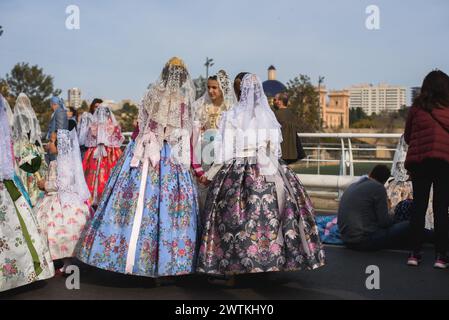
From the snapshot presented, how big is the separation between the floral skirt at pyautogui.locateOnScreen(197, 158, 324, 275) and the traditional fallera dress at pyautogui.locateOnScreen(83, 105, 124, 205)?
16.6 ft

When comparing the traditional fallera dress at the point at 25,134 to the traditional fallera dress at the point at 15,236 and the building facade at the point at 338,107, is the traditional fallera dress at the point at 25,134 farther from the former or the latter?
the building facade at the point at 338,107

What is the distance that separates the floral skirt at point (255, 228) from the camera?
19.4 feet

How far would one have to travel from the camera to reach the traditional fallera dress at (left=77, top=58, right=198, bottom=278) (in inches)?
238

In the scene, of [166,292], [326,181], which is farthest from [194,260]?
[326,181]

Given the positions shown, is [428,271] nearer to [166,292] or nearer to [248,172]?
[248,172]

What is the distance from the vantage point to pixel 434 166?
6793 millimetres

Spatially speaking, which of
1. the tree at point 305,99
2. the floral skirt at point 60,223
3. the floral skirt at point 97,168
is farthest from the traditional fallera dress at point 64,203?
the tree at point 305,99

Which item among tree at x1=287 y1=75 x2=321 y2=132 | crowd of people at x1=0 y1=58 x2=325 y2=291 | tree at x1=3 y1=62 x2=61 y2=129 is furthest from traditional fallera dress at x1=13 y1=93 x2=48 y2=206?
tree at x1=287 y1=75 x2=321 y2=132

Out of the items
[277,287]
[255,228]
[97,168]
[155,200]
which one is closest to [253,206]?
[255,228]

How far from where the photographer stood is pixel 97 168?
1107cm

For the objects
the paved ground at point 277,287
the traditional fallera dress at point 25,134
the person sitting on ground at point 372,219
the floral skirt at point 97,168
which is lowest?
the paved ground at point 277,287

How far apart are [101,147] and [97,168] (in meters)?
0.33

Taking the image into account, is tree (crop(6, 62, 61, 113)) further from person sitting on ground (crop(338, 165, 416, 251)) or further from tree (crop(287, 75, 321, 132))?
person sitting on ground (crop(338, 165, 416, 251))

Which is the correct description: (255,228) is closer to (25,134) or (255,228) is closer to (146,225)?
(146,225)
